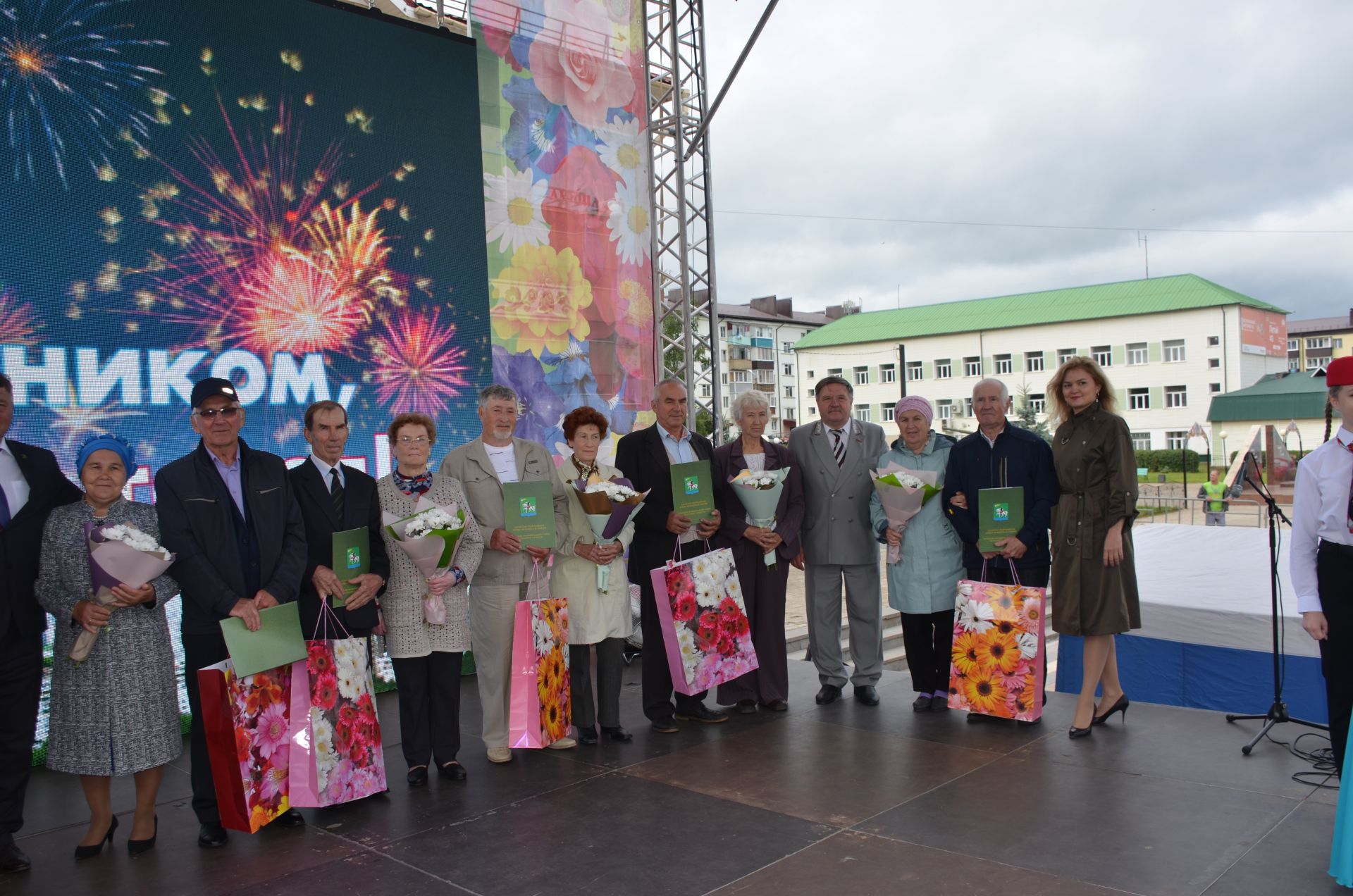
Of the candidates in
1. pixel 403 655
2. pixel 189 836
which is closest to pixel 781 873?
pixel 403 655

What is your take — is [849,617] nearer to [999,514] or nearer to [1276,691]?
[999,514]

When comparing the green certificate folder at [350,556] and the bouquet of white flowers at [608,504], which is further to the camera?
the bouquet of white flowers at [608,504]

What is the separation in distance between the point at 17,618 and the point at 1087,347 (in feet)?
169

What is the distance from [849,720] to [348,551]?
8.11 ft

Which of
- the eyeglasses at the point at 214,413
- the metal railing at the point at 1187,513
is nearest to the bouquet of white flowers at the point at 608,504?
the eyeglasses at the point at 214,413

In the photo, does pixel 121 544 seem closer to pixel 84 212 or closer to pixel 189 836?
pixel 189 836

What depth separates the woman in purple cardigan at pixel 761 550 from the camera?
467cm

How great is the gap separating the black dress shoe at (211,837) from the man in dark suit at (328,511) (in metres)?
0.71

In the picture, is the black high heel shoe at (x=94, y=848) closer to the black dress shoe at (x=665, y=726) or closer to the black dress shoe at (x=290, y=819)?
the black dress shoe at (x=290, y=819)

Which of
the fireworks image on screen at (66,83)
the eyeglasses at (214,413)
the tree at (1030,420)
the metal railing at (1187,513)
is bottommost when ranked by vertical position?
the metal railing at (1187,513)

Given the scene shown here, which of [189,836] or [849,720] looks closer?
[189,836]

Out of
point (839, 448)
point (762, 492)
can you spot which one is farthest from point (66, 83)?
point (839, 448)

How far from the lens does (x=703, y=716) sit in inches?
185

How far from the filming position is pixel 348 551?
3.53 m
